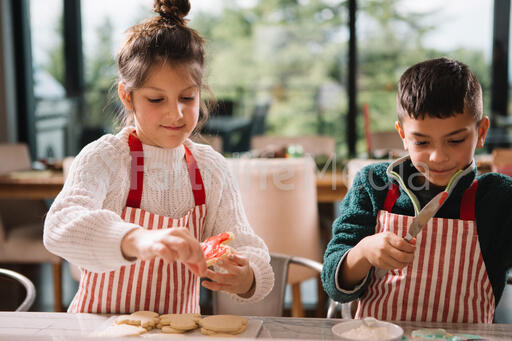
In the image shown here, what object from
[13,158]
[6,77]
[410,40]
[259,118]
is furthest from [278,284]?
[6,77]

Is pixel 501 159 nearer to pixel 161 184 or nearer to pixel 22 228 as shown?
pixel 161 184

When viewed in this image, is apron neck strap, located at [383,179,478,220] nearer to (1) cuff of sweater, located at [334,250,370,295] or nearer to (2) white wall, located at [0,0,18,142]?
(1) cuff of sweater, located at [334,250,370,295]

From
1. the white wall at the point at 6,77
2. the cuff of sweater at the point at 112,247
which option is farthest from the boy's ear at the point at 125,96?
the white wall at the point at 6,77

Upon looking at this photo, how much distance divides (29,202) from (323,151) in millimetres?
1799

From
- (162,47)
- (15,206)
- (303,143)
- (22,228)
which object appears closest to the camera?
(162,47)

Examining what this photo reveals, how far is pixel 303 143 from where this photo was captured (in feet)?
12.5

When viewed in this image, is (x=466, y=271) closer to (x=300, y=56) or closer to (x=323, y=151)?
(x=323, y=151)

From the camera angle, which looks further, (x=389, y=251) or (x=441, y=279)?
(x=441, y=279)

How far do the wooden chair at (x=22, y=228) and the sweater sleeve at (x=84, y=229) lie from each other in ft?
5.53

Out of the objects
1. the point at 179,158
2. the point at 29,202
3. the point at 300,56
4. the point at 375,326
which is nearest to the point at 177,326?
the point at 375,326

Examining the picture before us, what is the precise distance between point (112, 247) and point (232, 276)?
24cm

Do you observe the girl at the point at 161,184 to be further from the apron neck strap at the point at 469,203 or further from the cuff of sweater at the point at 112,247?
the apron neck strap at the point at 469,203

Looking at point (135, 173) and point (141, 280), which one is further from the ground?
point (135, 173)

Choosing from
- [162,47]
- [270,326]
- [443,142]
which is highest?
[162,47]
